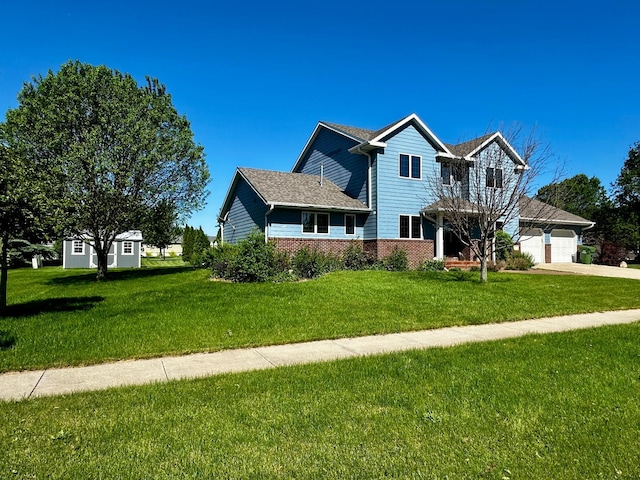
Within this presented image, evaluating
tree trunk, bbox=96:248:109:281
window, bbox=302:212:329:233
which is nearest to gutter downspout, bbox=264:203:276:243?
window, bbox=302:212:329:233

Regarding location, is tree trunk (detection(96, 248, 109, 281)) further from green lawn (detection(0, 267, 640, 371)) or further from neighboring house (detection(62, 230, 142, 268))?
neighboring house (detection(62, 230, 142, 268))

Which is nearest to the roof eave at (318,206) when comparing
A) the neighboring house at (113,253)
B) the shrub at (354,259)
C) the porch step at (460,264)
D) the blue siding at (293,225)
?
the blue siding at (293,225)

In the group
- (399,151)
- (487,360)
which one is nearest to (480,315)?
(487,360)

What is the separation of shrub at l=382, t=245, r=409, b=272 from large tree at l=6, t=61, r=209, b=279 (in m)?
11.9

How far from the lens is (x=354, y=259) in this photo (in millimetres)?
19453

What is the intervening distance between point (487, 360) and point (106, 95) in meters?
19.5

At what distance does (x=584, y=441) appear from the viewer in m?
3.36

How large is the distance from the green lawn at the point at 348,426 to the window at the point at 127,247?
34.1 m

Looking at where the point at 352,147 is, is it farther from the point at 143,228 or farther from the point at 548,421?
the point at 548,421

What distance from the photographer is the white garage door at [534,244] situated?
2567 centimetres

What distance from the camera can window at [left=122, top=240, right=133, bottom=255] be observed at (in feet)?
116

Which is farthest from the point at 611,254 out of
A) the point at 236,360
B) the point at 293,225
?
the point at 236,360

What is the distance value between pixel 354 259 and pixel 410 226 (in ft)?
13.4

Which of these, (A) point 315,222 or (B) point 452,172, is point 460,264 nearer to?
(B) point 452,172
